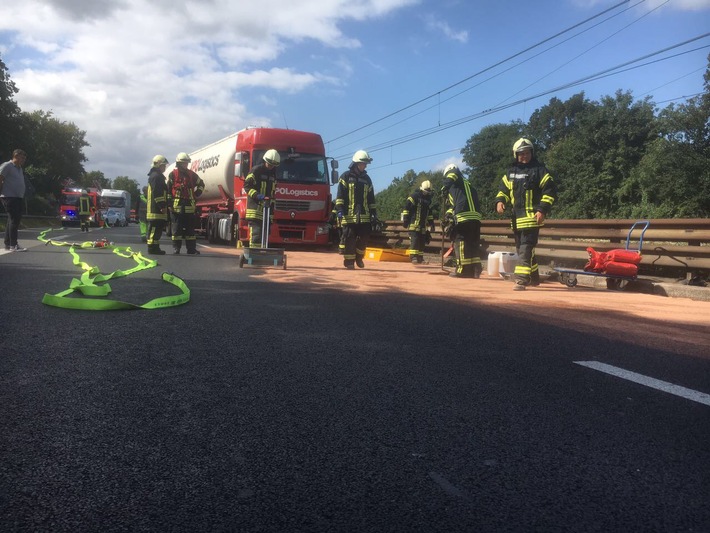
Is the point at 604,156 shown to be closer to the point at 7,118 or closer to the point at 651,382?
the point at 7,118

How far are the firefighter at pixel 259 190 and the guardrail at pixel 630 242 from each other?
518 cm

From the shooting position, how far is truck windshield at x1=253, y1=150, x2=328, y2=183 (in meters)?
17.2

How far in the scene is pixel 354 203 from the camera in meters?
11.4

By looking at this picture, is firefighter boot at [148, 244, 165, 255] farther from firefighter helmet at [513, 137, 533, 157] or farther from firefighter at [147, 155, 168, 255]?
firefighter helmet at [513, 137, 533, 157]

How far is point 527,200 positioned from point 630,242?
2.48 metres

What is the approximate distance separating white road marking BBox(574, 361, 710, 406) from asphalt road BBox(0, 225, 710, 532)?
6cm

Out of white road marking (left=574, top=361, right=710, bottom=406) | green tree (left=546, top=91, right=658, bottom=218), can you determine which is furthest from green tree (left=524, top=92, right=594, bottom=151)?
white road marking (left=574, top=361, right=710, bottom=406)

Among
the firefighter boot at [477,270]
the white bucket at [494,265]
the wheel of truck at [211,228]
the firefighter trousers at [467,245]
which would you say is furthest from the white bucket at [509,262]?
the wheel of truck at [211,228]

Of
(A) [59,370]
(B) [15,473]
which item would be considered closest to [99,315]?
(A) [59,370]

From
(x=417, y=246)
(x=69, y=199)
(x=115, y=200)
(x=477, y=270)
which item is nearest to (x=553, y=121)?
(x=115, y=200)

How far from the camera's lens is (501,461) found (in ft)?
8.02

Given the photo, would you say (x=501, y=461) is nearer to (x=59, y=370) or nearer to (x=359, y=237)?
(x=59, y=370)

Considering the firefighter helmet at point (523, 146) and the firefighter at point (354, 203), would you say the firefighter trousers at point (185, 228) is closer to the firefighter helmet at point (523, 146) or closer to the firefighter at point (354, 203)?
the firefighter at point (354, 203)

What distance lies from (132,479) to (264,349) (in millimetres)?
2074
